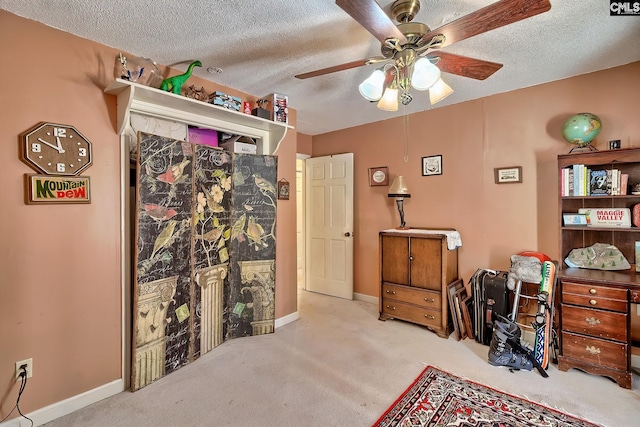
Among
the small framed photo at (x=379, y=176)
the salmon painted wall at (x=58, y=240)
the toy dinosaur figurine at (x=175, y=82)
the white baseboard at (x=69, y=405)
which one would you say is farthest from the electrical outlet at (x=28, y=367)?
the small framed photo at (x=379, y=176)

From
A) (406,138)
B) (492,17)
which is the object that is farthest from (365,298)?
(492,17)

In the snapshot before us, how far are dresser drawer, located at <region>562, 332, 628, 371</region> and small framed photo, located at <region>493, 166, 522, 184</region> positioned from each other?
140cm

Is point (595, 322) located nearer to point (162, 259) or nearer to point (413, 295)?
point (413, 295)

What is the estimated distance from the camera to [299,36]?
201 centimetres

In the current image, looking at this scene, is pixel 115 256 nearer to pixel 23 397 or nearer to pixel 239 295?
pixel 23 397

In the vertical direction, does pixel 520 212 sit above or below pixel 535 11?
below

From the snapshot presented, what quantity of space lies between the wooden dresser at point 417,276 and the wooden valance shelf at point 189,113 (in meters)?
1.66

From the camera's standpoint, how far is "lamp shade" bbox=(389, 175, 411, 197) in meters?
3.56

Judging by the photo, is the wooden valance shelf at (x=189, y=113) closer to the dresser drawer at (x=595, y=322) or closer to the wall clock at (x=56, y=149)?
the wall clock at (x=56, y=149)

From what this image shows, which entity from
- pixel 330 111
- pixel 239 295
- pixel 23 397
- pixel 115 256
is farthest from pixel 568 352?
pixel 23 397

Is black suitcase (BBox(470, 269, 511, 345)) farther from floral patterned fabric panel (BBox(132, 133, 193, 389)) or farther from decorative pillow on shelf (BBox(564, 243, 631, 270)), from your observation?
floral patterned fabric panel (BBox(132, 133, 193, 389))

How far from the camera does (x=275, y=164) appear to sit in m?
3.11

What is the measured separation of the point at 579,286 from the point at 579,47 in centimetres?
172

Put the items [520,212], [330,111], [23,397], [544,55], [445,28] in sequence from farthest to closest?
[330,111] < [520,212] < [544,55] < [23,397] < [445,28]
